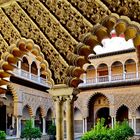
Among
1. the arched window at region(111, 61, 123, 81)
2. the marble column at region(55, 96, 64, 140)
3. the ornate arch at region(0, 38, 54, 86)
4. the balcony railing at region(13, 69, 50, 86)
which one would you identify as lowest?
the marble column at region(55, 96, 64, 140)

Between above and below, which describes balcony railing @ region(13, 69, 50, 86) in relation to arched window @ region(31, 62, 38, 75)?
below

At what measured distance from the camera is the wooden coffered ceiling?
3059 mm

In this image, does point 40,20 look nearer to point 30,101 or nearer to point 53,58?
point 53,58

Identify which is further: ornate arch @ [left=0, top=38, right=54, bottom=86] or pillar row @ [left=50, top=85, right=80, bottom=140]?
ornate arch @ [left=0, top=38, right=54, bottom=86]

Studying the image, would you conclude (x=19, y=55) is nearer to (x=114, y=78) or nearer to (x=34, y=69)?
(x=114, y=78)

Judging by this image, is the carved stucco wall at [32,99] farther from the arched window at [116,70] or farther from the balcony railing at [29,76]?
the arched window at [116,70]

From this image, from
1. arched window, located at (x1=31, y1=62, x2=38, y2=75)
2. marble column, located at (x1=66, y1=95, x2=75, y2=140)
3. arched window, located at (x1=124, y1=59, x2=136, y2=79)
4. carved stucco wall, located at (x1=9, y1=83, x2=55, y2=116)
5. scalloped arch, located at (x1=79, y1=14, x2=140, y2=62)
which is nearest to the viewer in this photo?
scalloped arch, located at (x1=79, y1=14, x2=140, y2=62)

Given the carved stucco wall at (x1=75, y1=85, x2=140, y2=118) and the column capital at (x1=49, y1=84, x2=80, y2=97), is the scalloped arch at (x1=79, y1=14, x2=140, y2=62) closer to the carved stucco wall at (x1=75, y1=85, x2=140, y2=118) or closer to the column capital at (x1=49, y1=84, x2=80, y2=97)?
the column capital at (x1=49, y1=84, x2=80, y2=97)

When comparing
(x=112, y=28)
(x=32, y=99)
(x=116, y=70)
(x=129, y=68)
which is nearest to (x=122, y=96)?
(x=129, y=68)

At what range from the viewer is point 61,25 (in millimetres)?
3404

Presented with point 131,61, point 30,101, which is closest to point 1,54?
point 30,101

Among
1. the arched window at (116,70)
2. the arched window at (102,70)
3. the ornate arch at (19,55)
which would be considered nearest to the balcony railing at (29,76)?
the arched window at (102,70)

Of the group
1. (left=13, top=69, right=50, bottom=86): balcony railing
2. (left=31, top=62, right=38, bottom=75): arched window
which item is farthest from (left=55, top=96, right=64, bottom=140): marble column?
(left=31, top=62, right=38, bottom=75): arched window

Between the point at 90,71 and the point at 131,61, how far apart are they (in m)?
3.31
